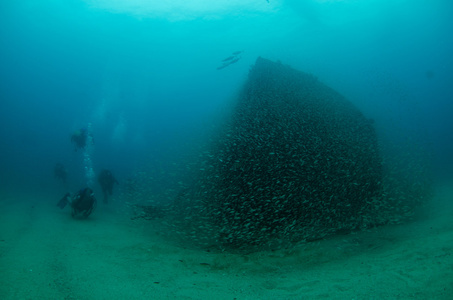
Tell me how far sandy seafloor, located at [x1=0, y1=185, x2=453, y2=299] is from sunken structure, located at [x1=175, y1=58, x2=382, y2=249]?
698 mm

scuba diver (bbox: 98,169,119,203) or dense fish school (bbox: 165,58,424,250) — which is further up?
dense fish school (bbox: 165,58,424,250)

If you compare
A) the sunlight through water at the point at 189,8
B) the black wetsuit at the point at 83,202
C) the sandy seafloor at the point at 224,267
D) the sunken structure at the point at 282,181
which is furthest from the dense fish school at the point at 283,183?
the sunlight through water at the point at 189,8

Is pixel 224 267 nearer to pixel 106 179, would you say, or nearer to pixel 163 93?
pixel 106 179

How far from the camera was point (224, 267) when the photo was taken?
22.4 ft

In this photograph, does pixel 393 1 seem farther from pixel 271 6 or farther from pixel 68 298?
pixel 68 298

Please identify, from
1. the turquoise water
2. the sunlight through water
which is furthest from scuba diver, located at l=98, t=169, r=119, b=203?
the sunlight through water

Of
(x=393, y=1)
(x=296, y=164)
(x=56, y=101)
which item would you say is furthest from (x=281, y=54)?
(x=56, y=101)

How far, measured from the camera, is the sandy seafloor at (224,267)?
15.8ft

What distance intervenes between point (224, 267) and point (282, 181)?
11.9ft

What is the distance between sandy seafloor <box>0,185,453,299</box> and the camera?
482 cm

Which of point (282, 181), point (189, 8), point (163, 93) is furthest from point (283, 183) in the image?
point (163, 93)

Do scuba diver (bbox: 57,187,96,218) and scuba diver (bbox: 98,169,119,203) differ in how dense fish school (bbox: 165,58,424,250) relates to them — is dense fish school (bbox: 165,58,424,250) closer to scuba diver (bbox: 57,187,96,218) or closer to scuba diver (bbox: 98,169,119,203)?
scuba diver (bbox: 57,187,96,218)

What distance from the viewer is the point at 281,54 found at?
6400 cm

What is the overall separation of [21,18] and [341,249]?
8945 cm
